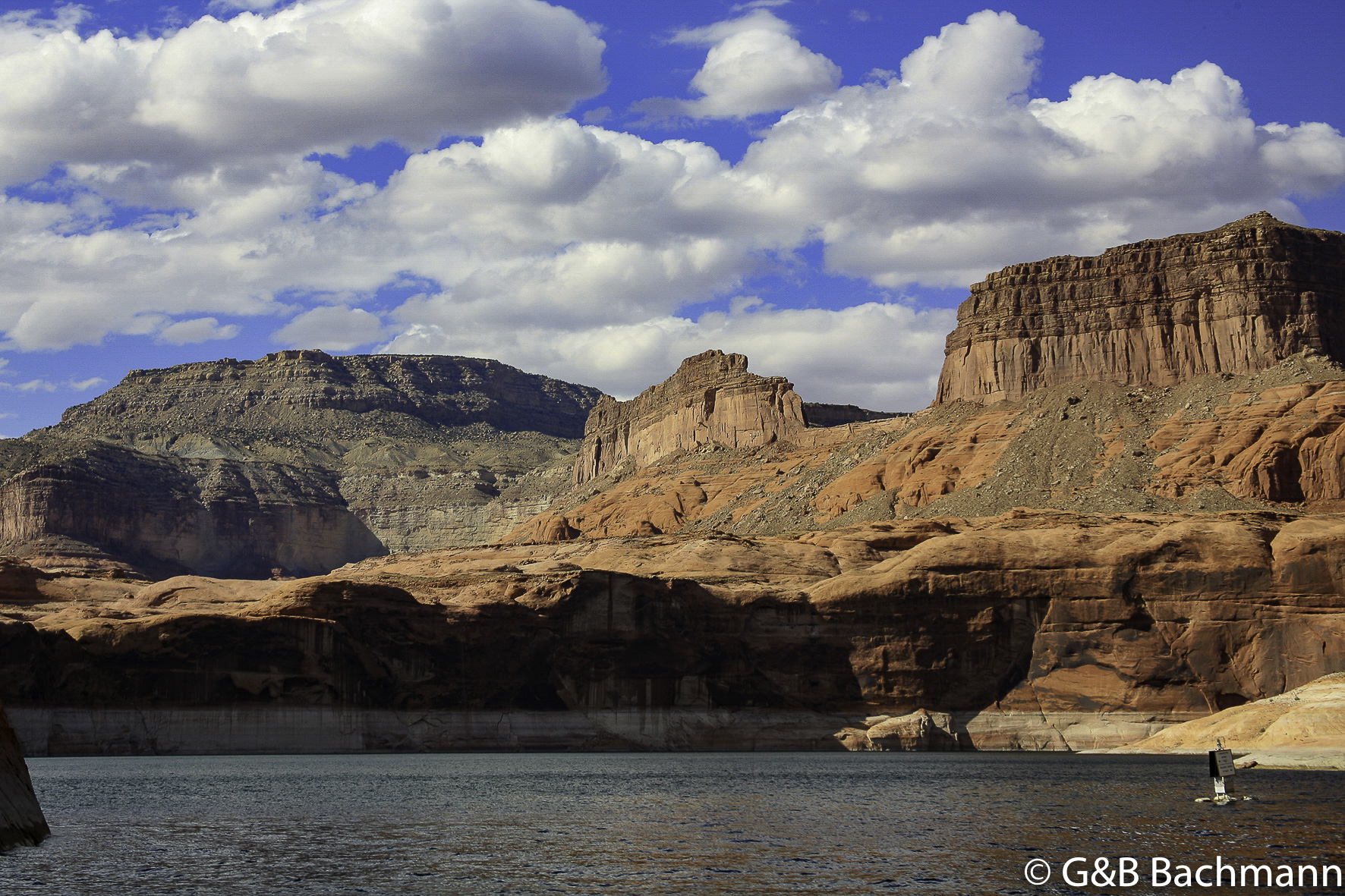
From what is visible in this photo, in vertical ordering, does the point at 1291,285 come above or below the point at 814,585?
above

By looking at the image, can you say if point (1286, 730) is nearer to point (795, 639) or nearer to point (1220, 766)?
point (1220, 766)

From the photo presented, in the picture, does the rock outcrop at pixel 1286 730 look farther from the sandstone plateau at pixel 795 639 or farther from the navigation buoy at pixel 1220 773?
the navigation buoy at pixel 1220 773

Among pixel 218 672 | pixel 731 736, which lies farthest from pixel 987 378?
pixel 218 672

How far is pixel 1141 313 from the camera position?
148m

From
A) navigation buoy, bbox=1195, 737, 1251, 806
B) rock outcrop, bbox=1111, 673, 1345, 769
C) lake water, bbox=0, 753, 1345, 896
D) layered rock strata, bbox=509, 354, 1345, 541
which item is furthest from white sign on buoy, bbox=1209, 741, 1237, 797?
layered rock strata, bbox=509, 354, 1345, 541

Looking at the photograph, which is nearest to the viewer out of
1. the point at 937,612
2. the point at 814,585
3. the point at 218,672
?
the point at 218,672

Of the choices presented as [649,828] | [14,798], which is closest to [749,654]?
[649,828]

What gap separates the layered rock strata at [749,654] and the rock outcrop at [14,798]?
48.8m

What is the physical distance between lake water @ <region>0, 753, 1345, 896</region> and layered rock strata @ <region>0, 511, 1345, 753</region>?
1279cm

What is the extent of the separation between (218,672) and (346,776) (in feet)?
68.3

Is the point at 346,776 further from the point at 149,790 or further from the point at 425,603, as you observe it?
the point at 425,603

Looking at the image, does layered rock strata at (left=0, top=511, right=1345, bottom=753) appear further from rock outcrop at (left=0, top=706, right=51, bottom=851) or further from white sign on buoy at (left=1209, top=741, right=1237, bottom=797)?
rock outcrop at (left=0, top=706, right=51, bottom=851)

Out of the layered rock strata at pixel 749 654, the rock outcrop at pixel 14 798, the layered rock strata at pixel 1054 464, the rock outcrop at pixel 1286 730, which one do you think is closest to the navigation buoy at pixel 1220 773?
the rock outcrop at pixel 1286 730

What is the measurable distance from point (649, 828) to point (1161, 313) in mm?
115280
